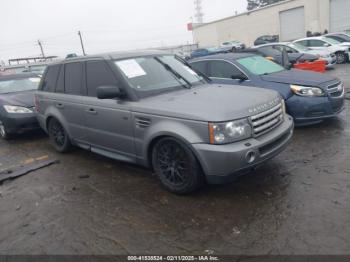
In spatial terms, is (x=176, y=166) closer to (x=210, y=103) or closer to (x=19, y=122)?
(x=210, y=103)

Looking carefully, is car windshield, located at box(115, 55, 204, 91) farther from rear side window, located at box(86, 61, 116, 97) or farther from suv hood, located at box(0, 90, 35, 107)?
suv hood, located at box(0, 90, 35, 107)

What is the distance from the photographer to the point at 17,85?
27.4 ft

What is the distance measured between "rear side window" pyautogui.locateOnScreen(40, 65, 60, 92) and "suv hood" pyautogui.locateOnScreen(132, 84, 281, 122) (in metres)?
2.42

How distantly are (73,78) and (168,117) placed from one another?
2.32 m

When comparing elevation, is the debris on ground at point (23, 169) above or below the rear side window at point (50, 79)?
below

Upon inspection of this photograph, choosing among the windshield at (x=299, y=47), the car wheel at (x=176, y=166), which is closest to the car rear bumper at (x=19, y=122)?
the car wheel at (x=176, y=166)

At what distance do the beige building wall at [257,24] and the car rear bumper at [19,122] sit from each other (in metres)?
32.6

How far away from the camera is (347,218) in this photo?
3.22 m

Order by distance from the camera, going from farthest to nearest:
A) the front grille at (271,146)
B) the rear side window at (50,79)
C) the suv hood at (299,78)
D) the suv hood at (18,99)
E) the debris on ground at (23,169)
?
the suv hood at (18,99) → the suv hood at (299,78) → the rear side window at (50,79) → the debris on ground at (23,169) → the front grille at (271,146)

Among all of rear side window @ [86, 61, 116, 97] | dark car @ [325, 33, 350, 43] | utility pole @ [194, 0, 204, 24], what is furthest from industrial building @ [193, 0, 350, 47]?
utility pole @ [194, 0, 204, 24]

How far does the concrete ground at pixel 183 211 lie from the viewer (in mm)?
3043

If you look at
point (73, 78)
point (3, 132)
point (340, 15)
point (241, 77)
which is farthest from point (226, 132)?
point (340, 15)

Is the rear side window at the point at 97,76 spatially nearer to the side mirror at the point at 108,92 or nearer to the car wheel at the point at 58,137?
the side mirror at the point at 108,92

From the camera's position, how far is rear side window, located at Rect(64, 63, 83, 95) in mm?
A: 5168
